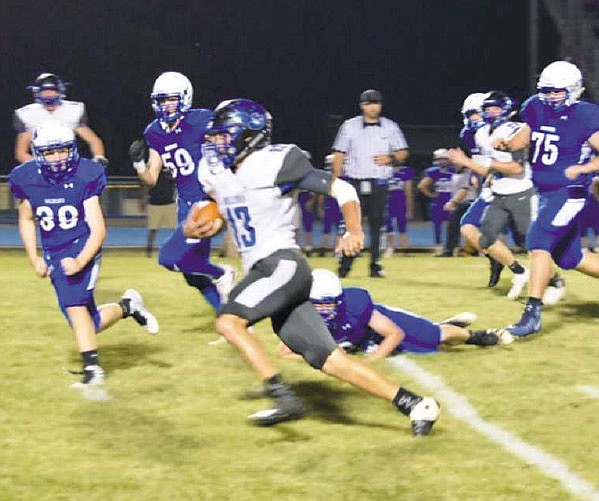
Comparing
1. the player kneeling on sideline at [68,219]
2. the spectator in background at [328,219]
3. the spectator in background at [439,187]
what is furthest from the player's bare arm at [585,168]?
the spectator in background at [439,187]

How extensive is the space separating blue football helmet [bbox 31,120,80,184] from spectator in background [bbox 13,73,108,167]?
11.3 ft

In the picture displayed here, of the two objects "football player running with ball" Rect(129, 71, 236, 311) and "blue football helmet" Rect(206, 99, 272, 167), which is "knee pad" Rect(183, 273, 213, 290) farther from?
"blue football helmet" Rect(206, 99, 272, 167)

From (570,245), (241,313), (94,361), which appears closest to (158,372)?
(94,361)

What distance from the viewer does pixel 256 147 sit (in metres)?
4.57

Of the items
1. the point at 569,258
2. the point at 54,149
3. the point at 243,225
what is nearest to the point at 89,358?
the point at 54,149

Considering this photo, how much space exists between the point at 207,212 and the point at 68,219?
0.97 metres

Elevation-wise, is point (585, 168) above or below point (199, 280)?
above

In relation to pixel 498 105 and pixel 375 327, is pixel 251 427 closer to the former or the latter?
pixel 375 327

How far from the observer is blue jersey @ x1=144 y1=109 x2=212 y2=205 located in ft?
22.3

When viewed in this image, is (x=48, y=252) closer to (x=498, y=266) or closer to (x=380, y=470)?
(x=380, y=470)

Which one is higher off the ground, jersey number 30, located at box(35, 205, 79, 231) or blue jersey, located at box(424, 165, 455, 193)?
jersey number 30, located at box(35, 205, 79, 231)

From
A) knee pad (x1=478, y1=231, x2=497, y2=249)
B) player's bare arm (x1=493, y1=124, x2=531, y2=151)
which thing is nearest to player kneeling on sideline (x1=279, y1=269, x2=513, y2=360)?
player's bare arm (x1=493, y1=124, x2=531, y2=151)

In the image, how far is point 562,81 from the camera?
253 inches

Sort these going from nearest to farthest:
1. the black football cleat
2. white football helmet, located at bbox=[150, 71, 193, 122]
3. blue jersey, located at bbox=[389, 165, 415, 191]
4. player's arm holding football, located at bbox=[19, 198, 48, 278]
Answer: player's arm holding football, located at bbox=[19, 198, 48, 278]
white football helmet, located at bbox=[150, 71, 193, 122]
the black football cleat
blue jersey, located at bbox=[389, 165, 415, 191]
